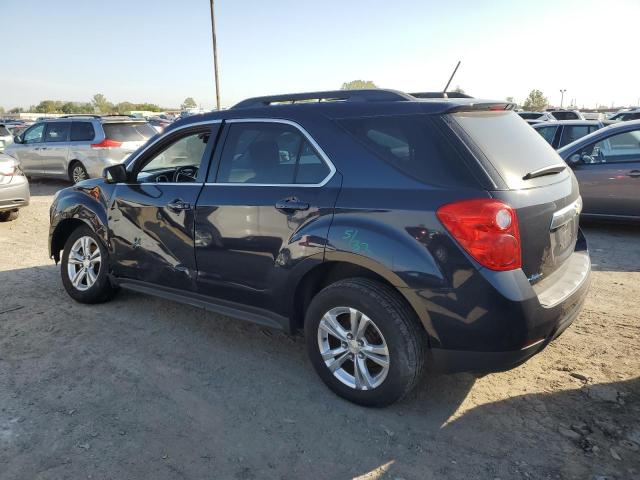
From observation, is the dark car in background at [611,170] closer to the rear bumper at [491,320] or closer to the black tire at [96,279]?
the rear bumper at [491,320]

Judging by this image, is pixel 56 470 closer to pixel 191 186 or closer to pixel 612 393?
pixel 191 186

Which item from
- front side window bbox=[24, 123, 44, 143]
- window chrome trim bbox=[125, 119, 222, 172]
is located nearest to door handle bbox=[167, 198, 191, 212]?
window chrome trim bbox=[125, 119, 222, 172]

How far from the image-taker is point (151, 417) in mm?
3008

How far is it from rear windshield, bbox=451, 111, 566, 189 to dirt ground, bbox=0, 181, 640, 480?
135cm

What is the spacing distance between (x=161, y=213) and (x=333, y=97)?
63.4 inches

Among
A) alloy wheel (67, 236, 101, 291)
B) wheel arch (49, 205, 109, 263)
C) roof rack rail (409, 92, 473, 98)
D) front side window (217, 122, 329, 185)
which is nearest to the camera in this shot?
front side window (217, 122, 329, 185)

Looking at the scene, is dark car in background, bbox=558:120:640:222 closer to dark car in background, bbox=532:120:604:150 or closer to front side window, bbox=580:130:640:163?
front side window, bbox=580:130:640:163

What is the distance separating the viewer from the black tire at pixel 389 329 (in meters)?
2.84

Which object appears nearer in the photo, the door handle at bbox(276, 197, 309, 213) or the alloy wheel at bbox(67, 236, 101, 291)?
the door handle at bbox(276, 197, 309, 213)

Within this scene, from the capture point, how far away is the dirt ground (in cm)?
260

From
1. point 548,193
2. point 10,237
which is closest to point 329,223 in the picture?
point 548,193

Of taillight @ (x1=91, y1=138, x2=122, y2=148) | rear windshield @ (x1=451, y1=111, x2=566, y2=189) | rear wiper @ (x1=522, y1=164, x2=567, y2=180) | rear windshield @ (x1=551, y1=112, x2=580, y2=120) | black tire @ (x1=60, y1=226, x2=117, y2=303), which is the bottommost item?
black tire @ (x1=60, y1=226, x2=117, y2=303)

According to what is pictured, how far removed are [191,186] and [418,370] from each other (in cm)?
209

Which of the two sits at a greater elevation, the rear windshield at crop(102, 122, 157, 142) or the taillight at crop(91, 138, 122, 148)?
the rear windshield at crop(102, 122, 157, 142)
